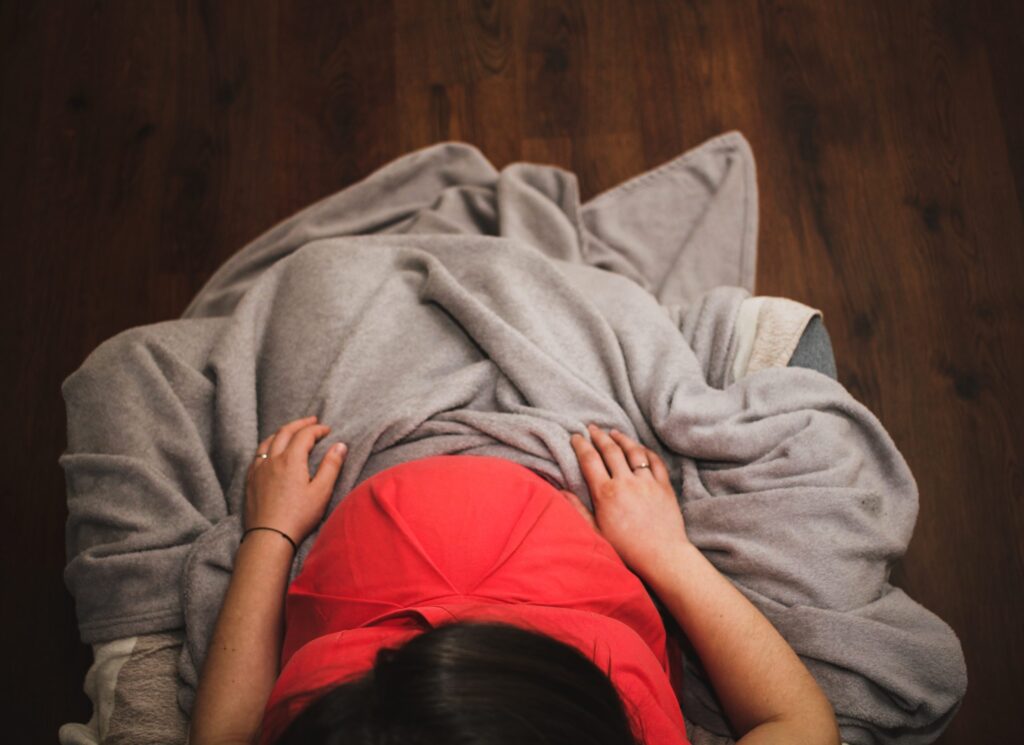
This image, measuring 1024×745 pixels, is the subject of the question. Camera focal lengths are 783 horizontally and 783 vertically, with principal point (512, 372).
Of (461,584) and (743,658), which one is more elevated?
(461,584)

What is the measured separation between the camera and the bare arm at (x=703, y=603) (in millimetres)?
698

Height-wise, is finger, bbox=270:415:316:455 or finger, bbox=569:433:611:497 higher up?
finger, bbox=270:415:316:455

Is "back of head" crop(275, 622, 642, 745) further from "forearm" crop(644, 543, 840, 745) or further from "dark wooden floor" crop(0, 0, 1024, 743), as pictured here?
"dark wooden floor" crop(0, 0, 1024, 743)

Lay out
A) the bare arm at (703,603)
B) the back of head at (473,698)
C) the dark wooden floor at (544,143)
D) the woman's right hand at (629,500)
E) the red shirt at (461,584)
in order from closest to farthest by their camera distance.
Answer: the back of head at (473,698)
the red shirt at (461,584)
the bare arm at (703,603)
the woman's right hand at (629,500)
the dark wooden floor at (544,143)

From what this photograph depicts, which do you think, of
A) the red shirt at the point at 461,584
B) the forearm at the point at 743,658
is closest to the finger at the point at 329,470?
the red shirt at the point at 461,584

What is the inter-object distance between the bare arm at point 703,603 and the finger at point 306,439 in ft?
0.97

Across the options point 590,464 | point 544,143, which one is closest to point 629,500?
point 590,464

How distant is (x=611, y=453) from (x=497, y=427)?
0.43 feet

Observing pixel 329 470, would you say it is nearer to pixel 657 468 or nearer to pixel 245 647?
pixel 245 647

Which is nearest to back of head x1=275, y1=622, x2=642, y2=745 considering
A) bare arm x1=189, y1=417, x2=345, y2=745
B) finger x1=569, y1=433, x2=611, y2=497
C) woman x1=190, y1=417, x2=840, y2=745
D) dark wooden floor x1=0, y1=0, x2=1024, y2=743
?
woman x1=190, y1=417, x2=840, y2=745

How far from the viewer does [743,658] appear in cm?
73

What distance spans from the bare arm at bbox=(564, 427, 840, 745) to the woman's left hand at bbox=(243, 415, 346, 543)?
0.90 feet

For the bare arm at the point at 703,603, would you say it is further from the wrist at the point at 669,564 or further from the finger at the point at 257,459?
the finger at the point at 257,459

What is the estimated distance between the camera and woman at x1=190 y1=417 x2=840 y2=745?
1.56ft
